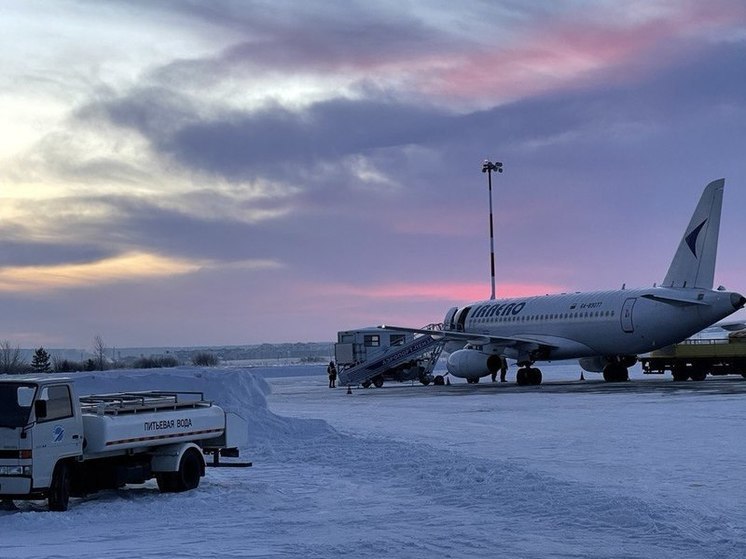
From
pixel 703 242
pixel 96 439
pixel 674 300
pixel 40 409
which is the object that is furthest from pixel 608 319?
pixel 40 409

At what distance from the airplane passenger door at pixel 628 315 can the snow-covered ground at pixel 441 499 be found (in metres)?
19.5

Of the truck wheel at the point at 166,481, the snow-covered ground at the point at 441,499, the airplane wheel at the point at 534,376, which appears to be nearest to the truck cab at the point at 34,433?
the snow-covered ground at the point at 441,499

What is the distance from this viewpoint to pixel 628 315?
45.3 meters

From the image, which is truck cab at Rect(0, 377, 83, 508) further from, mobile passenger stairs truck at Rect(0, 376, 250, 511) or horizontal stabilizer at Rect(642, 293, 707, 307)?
horizontal stabilizer at Rect(642, 293, 707, 307)

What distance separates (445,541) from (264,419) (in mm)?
13235

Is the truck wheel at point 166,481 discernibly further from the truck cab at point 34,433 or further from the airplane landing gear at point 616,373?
the airplane landing gear at point 616,373

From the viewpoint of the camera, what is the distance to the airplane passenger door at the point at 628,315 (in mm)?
45219

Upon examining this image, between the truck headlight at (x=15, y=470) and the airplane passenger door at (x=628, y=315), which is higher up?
the airplane passenger door at (x=628, y=315)

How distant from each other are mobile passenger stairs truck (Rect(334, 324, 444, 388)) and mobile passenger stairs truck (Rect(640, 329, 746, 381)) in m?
12.5

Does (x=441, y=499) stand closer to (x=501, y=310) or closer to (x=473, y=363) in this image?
(x=473, y=363)

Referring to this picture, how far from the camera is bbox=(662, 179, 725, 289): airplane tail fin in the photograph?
4419 centimetres

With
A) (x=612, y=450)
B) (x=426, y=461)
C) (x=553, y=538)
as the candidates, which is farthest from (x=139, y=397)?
(x=612, y=450)

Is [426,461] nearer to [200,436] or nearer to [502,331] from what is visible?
[200,436]

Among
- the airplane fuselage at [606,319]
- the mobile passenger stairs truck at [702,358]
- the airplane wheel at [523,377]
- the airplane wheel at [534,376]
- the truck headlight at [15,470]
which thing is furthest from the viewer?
the airplane wheel at [523,377]
